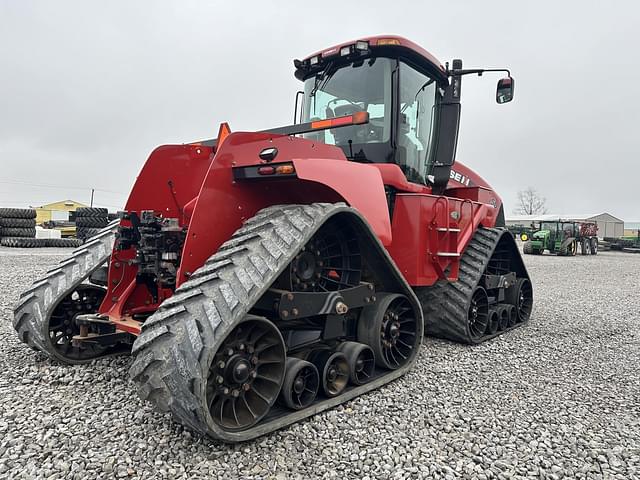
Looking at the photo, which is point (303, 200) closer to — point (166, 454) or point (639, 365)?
point (166, 454)

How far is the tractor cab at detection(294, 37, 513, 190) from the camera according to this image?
477cm

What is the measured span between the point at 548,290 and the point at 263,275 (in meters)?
10.2

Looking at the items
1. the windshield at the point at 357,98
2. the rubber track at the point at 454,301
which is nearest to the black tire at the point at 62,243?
the windshield at the point at 357,98

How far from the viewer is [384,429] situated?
3098 millimetres

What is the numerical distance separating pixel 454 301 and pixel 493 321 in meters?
1.09

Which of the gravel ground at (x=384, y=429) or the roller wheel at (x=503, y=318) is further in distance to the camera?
the roller wheel at (x=503, y=318)

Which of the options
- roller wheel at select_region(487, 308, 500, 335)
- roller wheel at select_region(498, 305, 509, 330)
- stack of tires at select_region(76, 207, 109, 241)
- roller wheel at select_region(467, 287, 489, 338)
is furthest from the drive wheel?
stack of tires at select_region(76, 207, 109, 241)

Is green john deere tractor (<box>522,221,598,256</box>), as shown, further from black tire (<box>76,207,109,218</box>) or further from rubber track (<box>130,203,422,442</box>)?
rubber track (<box>130,203,422,442</box>)

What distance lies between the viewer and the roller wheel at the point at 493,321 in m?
5.86

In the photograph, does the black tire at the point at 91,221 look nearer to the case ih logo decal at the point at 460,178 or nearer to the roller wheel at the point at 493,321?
the case ih logo decal at the point at 460,178

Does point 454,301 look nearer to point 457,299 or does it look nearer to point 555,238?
point 457,299

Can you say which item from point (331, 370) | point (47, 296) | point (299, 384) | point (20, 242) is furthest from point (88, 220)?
point (299, 384)

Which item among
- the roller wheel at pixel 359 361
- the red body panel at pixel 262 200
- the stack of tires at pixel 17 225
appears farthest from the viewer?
the stack of tires at pixel 17 225

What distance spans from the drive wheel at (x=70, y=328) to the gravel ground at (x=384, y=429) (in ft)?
0.45
